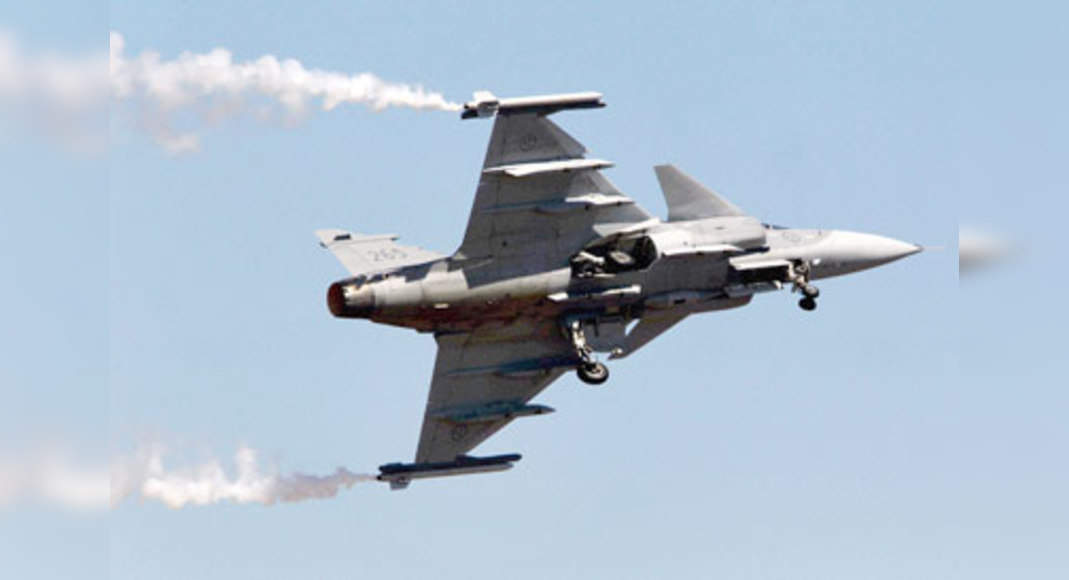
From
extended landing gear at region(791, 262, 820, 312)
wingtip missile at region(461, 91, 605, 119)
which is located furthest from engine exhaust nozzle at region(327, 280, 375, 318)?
extended landing gear at region(791, 262, 820, 312)

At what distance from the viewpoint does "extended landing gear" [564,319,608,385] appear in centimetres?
4381

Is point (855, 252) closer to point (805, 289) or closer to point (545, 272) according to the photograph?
point (805, 289)

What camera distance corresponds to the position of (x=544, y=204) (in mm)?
41500

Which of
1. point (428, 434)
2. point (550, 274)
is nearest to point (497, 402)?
point (428, 434)

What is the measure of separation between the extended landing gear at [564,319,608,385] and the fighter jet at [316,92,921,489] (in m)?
0.03

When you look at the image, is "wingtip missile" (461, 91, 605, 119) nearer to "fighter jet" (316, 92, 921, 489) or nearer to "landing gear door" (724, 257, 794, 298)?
"fighter jet" (316, 92, 921, 489)

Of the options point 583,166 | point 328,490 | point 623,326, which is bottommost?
point 328,490

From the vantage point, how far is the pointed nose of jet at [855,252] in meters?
45.1

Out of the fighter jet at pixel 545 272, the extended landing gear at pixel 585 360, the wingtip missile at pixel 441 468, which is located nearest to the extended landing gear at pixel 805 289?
the fighter jet at pixel 545 272

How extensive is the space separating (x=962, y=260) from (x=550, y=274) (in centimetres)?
786

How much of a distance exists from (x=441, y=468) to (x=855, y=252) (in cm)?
893

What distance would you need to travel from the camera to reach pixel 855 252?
4547 centimetres

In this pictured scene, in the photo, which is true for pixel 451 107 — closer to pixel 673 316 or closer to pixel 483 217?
pixel 483 217

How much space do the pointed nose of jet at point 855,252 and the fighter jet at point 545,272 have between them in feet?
Answer: 0.09
